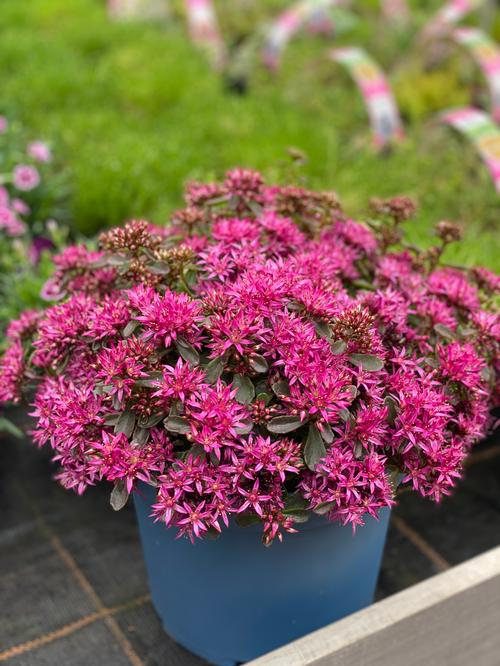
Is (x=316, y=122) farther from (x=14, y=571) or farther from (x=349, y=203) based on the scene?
(x=14, y=571)

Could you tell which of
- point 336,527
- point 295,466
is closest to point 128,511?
point 336,527

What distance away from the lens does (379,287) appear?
1.74 metres

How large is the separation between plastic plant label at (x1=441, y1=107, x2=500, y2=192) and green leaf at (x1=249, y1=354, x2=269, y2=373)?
1.35 metres

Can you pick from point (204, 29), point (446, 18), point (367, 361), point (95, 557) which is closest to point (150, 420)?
point (367, 361)

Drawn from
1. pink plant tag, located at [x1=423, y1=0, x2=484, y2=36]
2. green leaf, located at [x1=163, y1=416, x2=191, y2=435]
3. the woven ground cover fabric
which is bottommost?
the woven ground cover fabric

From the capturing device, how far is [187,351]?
4.49ft

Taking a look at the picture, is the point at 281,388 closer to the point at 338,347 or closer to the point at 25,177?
the point at 338,347

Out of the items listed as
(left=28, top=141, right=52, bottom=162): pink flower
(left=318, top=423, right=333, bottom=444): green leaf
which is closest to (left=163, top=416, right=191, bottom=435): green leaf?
(left=318, top=423, right=333, bottom=444): green leaf

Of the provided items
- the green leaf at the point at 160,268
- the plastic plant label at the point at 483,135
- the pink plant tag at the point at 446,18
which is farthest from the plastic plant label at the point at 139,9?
the green leaf at the point at 160,268

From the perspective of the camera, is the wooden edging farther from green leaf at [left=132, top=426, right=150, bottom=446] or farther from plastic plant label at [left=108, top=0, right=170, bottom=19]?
plastic plant label at [left=108, top=0, right=170, bottom=19]

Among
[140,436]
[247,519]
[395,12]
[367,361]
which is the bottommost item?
[395,12]

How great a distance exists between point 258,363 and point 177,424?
0.17 metres

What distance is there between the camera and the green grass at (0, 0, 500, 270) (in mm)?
2955

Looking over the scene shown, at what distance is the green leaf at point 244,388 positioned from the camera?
4.40ft
